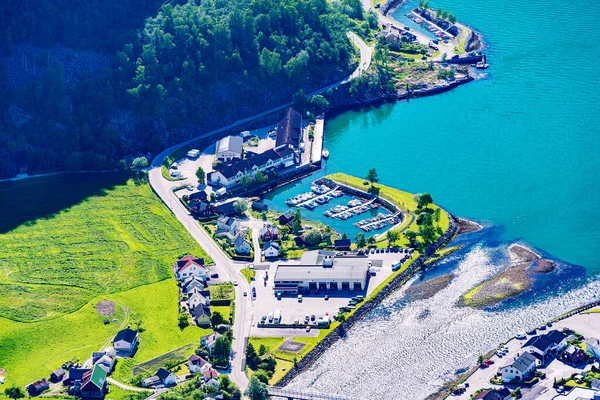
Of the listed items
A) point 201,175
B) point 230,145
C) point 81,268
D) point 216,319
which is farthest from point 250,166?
point 216,319

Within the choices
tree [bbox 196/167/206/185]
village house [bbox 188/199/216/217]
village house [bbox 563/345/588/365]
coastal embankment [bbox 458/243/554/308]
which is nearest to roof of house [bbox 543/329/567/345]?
village house [bbox 563/345/588/365]

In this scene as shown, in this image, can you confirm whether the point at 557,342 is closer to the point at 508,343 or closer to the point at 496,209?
the point at 508,343

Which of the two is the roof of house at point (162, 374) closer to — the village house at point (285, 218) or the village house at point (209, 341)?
the village house at point (209, 341)

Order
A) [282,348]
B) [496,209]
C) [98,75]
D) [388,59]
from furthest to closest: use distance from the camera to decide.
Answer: [388,59] < [98,75] < [496,209] < [282,348]

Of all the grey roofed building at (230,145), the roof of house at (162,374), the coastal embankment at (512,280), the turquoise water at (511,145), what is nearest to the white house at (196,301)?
the roof of house at (162,374)

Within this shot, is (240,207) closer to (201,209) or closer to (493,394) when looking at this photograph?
(201,209)

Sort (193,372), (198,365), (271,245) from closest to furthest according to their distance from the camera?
(193,372), (198,365), (271,245)

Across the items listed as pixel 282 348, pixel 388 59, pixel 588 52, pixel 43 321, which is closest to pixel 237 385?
pixel 282 348
